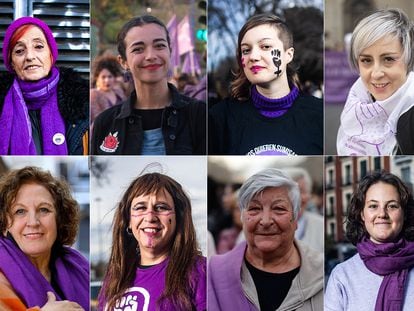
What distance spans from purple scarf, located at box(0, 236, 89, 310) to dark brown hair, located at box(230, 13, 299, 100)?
157 cm

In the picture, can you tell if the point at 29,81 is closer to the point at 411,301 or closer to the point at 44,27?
the point at 44,27

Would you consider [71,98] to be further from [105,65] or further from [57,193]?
[57,193]

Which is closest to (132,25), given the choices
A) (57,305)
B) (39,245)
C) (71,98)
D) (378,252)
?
(71,98)

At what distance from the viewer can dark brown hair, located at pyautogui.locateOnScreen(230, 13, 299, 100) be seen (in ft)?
19.6

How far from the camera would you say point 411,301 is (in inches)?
232

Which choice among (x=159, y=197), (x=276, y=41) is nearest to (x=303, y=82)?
(x=276, y=41)

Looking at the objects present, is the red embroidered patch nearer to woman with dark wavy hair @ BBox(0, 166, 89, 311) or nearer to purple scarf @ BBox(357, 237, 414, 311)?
woman with dark wavy hair @ BBox(0, 166, 89, 311)

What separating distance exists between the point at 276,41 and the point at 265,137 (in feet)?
2.14

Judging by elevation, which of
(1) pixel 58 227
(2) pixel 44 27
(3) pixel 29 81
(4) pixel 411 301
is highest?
(2) pixel 44 27

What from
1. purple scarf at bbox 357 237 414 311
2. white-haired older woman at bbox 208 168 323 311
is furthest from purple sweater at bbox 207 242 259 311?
purple scarf at bbox 357 237 414 311

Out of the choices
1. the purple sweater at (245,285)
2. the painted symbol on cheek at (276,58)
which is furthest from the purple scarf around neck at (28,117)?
the painted symbol on cheek at (276,58)

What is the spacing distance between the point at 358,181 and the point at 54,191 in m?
2.08

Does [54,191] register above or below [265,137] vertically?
below

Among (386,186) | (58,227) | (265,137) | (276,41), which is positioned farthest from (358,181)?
(58,227)
